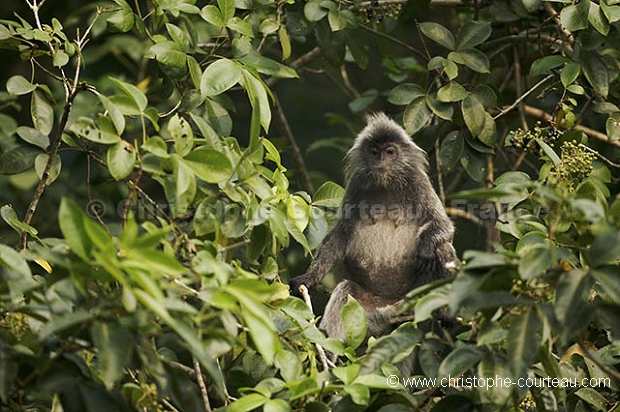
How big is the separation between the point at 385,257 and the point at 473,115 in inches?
34.8

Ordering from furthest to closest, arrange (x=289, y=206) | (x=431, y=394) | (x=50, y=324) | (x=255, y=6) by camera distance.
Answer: (x=255, y=6) < (x=289, y=206) < (x=431, y=394) < (x=50, y=324)

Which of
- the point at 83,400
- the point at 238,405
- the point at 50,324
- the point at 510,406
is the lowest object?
the point at 510,406

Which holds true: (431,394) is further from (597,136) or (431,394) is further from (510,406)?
(597,136)

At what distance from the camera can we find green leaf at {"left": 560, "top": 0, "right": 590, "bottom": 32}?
3.93m

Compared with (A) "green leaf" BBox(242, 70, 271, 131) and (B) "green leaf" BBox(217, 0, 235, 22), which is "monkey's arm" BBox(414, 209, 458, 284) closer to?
(A) "green leaf" BBox(242, 70, 271, 131)

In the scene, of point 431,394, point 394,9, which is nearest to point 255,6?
point 394,9

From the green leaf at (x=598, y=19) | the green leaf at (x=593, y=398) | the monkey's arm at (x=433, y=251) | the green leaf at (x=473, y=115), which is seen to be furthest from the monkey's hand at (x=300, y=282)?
the green leaf at (x=598, y=19)

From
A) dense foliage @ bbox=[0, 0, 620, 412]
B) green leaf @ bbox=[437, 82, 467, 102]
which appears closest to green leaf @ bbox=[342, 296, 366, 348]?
dense foliage @ bbox=[0, 0, 620, 412]

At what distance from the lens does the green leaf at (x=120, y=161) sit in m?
2.81

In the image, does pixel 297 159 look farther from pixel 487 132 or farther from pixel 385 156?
pixel 487 132

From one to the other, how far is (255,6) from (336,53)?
1.81 feet

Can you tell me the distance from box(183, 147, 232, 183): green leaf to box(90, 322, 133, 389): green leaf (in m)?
0.73

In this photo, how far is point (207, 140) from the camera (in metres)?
3.09

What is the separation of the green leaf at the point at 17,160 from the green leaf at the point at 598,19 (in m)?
2.42
